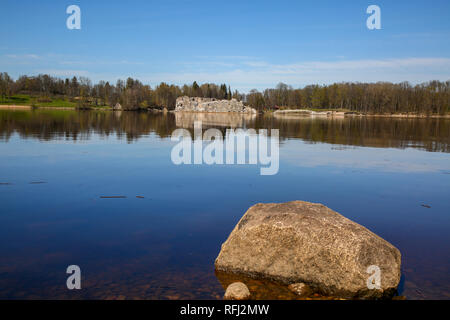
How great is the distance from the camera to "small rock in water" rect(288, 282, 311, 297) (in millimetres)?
7445

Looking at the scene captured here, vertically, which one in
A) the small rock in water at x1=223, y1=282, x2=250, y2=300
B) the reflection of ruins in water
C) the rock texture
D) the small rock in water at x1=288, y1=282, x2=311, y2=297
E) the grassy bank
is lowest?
the small rock in water at x1=288, y1=282, x2=311, y2=297

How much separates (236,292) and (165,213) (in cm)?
587

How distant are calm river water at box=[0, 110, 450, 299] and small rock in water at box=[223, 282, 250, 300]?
1.26 ft

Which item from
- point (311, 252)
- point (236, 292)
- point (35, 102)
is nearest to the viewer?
point (236, 292)

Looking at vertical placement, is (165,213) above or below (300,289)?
above

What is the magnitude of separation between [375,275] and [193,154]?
19800 millimetres

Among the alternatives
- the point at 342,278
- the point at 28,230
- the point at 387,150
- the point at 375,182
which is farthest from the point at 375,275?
the point at 387,150

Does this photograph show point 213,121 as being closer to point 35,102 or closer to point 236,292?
point 236,292

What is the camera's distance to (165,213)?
40.5ft

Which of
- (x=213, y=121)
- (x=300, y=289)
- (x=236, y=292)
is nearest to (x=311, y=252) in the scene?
(x=300, y=289)

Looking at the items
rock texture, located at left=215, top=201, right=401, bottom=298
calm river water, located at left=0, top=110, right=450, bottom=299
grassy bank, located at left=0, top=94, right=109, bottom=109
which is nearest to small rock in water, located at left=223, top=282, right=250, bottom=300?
calm river water, located at left=0, top=110, right=450, bottom=299

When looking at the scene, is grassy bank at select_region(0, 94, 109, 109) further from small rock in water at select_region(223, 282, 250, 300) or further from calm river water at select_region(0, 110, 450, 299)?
small rock in water at select_region(223, 282, 250, 300)
